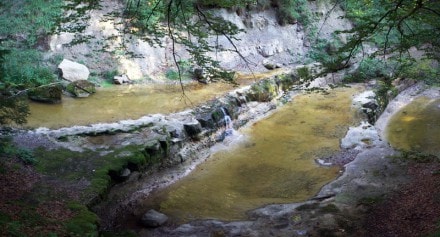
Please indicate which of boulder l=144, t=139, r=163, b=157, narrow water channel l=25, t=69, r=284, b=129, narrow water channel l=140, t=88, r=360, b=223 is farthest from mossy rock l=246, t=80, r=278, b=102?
boulder l=144, t=139, r=163, b=157

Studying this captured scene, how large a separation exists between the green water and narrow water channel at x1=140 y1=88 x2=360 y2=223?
6.37 feet

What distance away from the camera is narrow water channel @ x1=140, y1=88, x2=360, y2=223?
957 centimetres

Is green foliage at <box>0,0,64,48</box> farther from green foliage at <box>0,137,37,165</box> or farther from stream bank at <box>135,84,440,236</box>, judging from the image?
stream bank at <box>135,84,440,236</box>

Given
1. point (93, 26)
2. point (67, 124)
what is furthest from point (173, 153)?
point (93, 26)

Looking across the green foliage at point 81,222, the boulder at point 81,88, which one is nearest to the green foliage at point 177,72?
the boulder at point 81,88

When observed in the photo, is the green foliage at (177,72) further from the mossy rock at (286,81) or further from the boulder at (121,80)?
the mossy rock at (286,81)

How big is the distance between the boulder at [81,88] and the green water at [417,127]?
12.3m

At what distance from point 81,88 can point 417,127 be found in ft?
46.8

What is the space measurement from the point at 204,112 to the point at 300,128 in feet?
12.7

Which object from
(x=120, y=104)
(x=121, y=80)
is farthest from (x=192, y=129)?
(x=121, y=80)

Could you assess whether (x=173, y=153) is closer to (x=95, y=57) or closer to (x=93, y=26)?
(x=95, y=57)

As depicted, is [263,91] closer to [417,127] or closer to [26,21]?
[417,127]

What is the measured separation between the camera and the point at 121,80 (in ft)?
60.7

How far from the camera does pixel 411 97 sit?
67.5 feet
